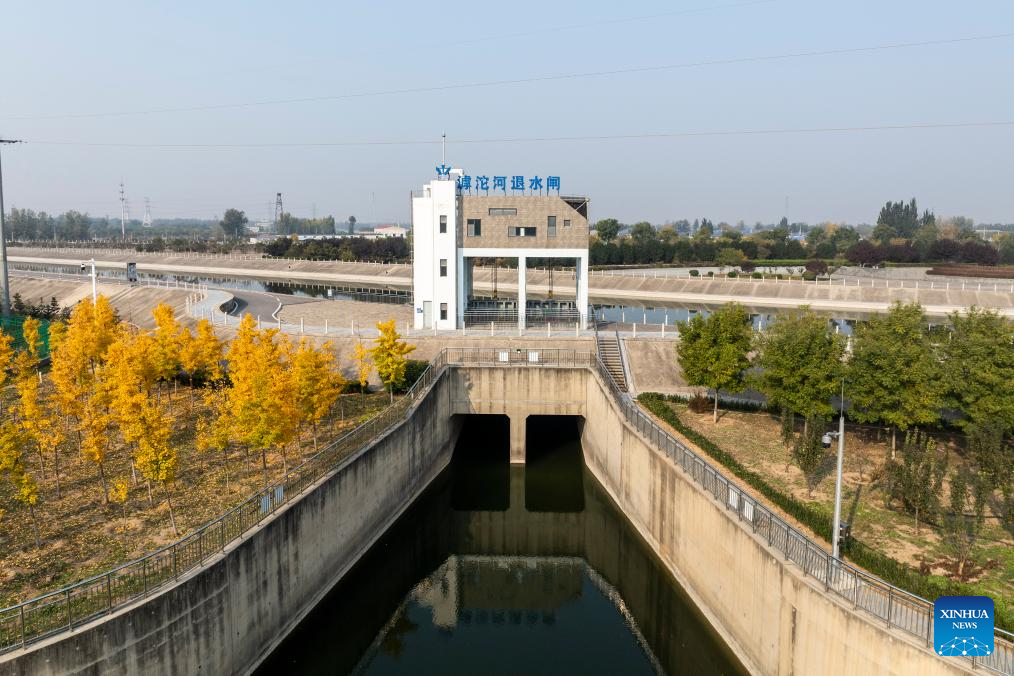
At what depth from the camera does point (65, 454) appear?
34.1 m

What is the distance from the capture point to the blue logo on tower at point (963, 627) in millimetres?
17141

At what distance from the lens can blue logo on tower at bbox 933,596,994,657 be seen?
1714 cm

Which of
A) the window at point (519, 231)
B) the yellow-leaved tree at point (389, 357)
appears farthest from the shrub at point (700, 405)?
the window at point (519, 231)

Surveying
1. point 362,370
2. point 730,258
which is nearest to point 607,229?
point 730,258

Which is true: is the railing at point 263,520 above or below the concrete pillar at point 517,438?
above

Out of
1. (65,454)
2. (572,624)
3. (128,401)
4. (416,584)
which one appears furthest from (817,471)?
(65,454)

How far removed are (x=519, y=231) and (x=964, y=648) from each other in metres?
41.9

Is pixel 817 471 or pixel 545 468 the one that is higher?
pixel 817 471

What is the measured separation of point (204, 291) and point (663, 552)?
61.9 m

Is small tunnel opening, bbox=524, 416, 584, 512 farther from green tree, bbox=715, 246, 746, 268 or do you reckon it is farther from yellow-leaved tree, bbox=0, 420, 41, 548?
green tree, bbox=715, 246, 746, 268

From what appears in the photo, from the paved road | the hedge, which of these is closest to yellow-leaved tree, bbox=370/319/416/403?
the hedge

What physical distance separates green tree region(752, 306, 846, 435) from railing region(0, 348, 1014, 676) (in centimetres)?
747

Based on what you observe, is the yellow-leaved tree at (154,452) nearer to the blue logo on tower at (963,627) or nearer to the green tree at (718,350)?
the blue logo on tower at (963,627)

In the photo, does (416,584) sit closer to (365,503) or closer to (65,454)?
(365,503)
